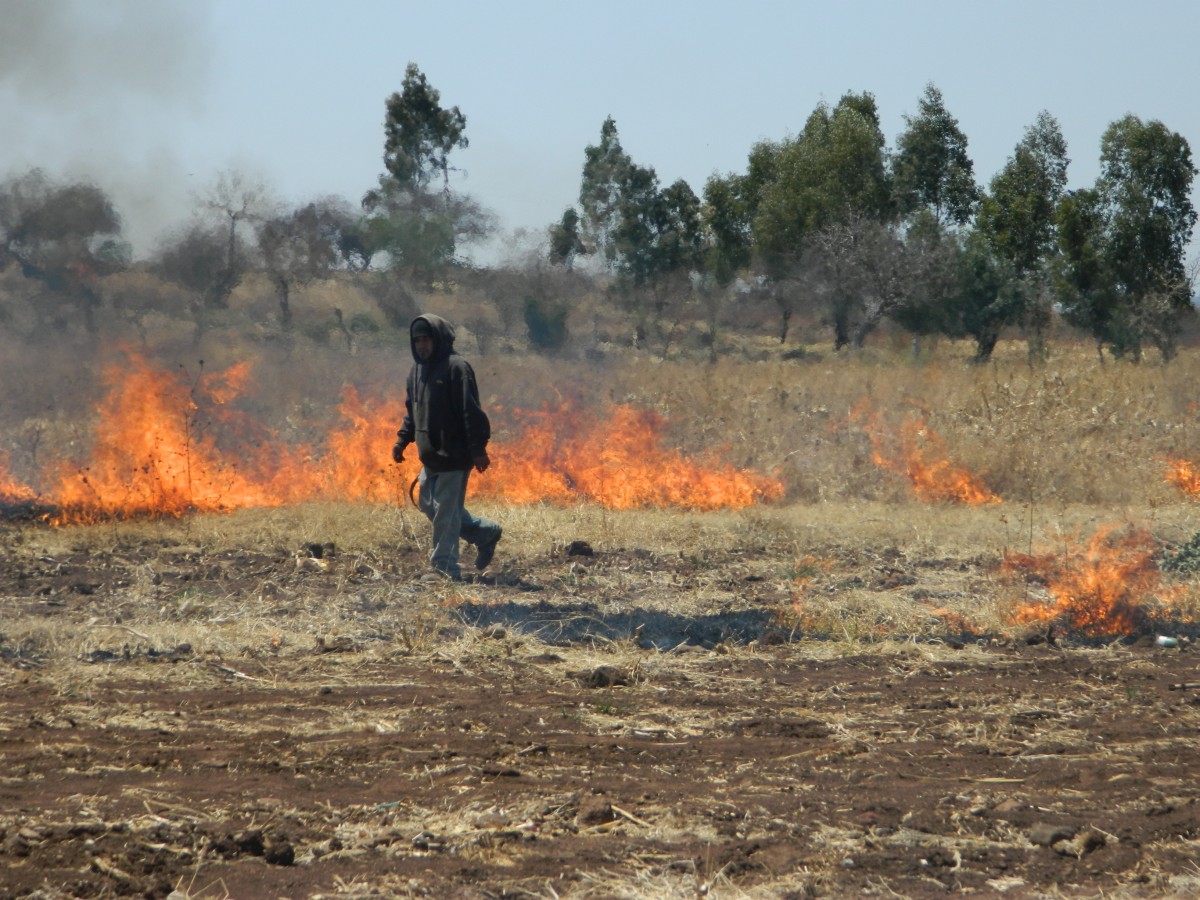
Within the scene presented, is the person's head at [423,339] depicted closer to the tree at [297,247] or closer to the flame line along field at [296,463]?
the flame line along field at [296,463]

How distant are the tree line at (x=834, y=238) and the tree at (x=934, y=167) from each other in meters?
0.05

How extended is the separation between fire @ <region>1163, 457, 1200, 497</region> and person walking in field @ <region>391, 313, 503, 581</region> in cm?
919

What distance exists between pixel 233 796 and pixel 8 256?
10.9 metres

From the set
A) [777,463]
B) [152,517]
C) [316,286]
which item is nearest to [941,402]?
[777,463]

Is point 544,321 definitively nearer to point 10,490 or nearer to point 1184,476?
point 10,490

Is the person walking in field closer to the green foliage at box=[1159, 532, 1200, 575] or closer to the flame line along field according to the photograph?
the flame line along field

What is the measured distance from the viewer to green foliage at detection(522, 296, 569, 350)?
1817 centimetres

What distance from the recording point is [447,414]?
8297 mm

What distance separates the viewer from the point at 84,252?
538 inches

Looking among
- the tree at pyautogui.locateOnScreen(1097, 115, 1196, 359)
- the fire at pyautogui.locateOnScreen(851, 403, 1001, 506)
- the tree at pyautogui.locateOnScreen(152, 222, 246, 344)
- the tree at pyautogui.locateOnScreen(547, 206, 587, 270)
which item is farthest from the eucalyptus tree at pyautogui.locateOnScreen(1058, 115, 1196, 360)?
the tree at pyautogui.locateOnScreen(152, 222, 246, 344)

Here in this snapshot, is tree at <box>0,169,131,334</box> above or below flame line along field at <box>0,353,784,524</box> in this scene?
above

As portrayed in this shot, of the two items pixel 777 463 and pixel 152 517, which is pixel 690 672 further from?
pixel 777 463

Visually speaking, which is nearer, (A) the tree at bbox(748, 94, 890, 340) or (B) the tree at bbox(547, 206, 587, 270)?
(B) the tree at bbox(547, 206, 587, 270)

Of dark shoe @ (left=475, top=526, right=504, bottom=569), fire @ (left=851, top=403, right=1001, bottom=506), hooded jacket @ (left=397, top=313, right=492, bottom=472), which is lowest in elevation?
dark shoe @ (left=475, top=526, right=504, bottom=569)
